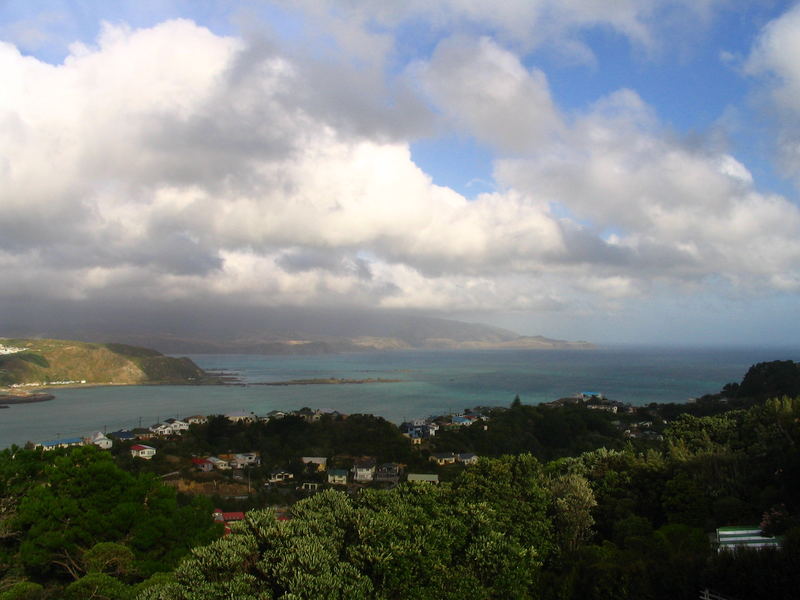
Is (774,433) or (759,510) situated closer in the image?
(759,510)

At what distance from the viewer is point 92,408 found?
49.5 m

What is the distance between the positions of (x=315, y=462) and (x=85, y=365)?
59.1 meters

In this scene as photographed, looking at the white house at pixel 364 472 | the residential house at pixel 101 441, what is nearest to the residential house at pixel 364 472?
the white house at pixel 364 472

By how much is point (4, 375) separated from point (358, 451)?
55.4 meters

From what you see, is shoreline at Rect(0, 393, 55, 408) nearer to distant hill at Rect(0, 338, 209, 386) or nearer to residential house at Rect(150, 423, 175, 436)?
distant hill at Rect(0, 338, 209, 386)

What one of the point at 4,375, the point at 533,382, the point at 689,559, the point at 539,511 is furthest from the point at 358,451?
the point at 4,375

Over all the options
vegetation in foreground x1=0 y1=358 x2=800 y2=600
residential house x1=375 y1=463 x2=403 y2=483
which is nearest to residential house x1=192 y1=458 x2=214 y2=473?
residential house x1=375 y1=463 x2=403 y2=483

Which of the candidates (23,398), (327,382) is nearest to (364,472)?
(23,398)

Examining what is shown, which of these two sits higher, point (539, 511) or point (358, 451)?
point (539, 511)

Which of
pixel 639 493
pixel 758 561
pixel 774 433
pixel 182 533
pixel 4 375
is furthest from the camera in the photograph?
pixel 4 375

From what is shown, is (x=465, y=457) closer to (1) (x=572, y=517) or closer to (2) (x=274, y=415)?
(2) (x=274, y=415)

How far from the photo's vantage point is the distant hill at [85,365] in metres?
65.9

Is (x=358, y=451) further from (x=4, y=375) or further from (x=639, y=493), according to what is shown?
(x=4, y=375)

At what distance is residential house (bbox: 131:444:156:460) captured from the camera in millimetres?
25344
